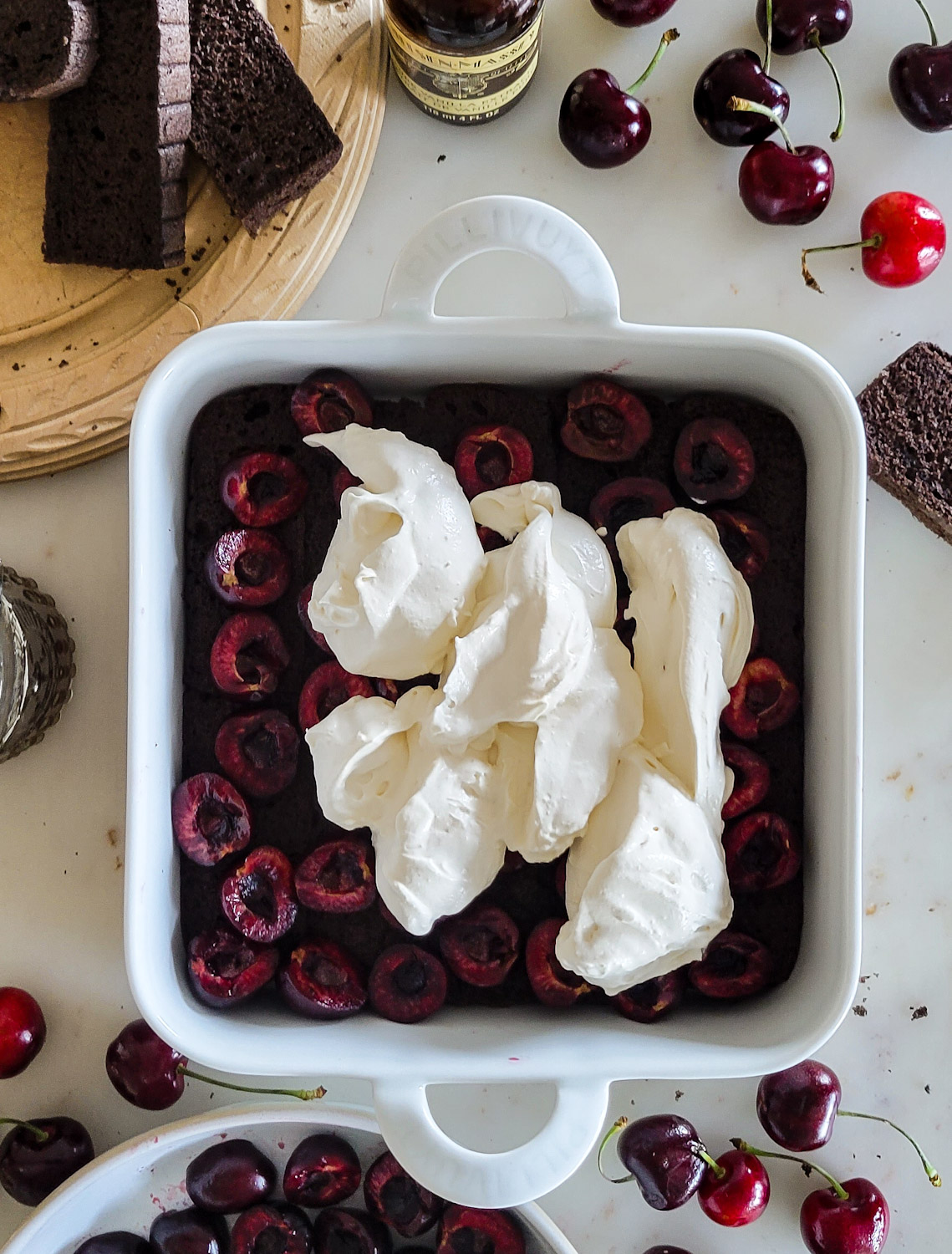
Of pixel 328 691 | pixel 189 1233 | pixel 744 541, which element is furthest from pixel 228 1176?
pixel 744 541

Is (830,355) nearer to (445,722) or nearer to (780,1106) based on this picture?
(445,722)

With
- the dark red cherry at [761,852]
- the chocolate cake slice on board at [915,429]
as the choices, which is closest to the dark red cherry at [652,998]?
the dark red cherry at [761,852]

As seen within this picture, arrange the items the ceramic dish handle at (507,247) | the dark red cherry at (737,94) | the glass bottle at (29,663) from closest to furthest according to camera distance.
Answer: the ceramic dish handle at (507,247) → the glass bottle at (29,663) → the dark red cherry at (737,94)

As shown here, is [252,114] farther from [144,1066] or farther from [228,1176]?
[228,1176]

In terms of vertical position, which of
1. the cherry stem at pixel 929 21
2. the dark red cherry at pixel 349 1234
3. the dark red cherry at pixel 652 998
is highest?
the cherry stem at pixel 929 21

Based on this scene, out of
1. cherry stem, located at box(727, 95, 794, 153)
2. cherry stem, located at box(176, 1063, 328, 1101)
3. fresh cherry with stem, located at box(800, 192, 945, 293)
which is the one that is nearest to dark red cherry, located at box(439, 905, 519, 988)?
cherry stem, located at box(176, 1063, 328, 1101)

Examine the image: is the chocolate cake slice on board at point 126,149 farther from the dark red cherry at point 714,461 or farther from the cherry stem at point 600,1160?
the cherry stem at point 600,1160
